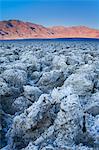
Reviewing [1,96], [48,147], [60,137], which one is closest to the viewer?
[48,147]

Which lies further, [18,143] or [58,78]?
[58,78]

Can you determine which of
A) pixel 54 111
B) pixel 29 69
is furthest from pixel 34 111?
pixel 29 69

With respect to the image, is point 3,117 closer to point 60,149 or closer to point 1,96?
point 1,96

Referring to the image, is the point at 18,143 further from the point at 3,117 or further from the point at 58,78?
the point at 58,78

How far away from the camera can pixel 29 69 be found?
650cm

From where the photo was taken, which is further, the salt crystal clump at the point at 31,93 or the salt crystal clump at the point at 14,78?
the salt crystal clump at the point at 14,78

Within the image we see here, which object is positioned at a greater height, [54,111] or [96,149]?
[54,111]

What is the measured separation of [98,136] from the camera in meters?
3.25

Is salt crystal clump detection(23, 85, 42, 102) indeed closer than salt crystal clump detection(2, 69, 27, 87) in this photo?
Yes

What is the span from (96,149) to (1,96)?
1565 millimetres

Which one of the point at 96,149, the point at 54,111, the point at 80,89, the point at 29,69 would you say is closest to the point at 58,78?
the point at 80,89

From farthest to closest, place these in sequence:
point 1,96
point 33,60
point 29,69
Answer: point 33,60, point 29,69, point 1,96

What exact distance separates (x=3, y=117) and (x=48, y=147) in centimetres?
105

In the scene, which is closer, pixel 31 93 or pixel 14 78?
pixel 31 93
